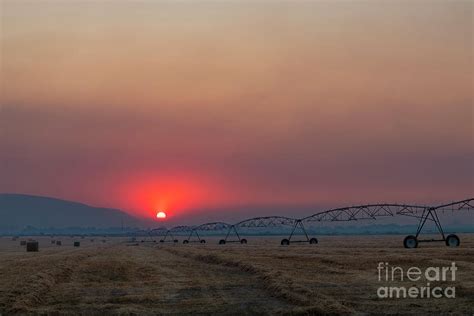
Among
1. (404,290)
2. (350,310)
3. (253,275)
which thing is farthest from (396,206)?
(350,310)

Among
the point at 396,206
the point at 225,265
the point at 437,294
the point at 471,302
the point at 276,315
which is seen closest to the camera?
the point at 276,315

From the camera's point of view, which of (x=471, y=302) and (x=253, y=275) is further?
(x=253, y=275)

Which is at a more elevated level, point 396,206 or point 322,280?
point 396,206

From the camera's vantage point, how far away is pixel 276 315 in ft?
73.0

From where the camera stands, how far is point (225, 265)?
161ft

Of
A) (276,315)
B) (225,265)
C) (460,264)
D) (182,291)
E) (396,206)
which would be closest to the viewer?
(276,315)

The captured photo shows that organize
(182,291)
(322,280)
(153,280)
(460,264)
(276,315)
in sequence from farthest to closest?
1. (460,264)
2. (153,280)
3. (322,280)
4. (182,291)
5. (276,315)

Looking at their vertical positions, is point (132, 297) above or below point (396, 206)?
below

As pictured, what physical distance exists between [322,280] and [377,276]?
312 cm

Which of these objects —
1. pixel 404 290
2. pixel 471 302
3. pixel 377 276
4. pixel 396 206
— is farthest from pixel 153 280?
pixel 396 206

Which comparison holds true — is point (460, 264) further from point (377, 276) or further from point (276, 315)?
point (276, 315)

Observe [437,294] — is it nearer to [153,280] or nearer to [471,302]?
[471,302]

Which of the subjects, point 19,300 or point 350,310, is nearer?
point 350,310

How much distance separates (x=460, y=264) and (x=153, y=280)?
59.0 feet
